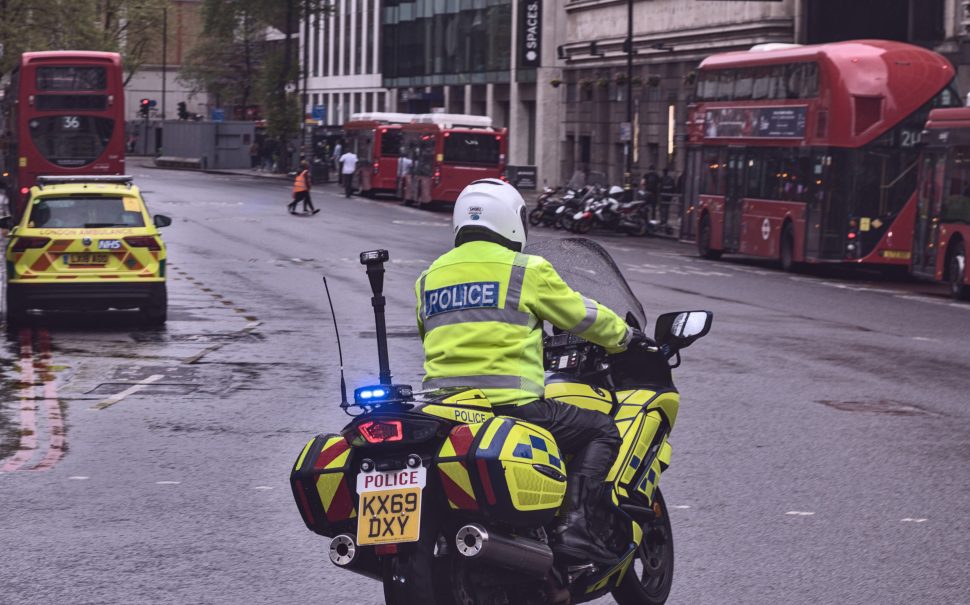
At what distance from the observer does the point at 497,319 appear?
18.7 ft

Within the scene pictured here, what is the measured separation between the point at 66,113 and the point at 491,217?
3542 cm

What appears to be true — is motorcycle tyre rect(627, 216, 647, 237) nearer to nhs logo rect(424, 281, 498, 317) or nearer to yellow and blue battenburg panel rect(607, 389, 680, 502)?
yellow and blue battenburg panel rect(607, 389, 680, 502)

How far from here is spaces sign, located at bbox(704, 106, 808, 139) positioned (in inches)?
1174

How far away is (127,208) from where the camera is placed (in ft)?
59.9

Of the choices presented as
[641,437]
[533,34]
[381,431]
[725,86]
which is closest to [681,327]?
[641,437]

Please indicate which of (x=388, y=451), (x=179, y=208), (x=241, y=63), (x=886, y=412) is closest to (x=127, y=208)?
(x=886, y=412)

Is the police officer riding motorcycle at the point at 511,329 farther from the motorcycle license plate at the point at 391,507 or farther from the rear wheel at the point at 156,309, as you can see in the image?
the rear wheel at the point at 156,309

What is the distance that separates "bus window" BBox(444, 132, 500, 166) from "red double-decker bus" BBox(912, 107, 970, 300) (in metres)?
25.6

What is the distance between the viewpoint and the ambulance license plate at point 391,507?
515 centimetres

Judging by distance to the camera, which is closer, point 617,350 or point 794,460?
point 617,350

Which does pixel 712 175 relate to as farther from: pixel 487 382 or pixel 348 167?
pixel 487 382

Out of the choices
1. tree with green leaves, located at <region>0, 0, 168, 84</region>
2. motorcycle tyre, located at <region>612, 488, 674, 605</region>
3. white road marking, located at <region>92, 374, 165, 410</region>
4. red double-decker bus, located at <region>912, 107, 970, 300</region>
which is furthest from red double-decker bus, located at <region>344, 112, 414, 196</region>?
motorcycle tyre, located at <region>612, 488, 674, 605</region>

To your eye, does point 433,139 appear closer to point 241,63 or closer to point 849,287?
point 849,287

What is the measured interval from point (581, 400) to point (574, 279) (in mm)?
786
